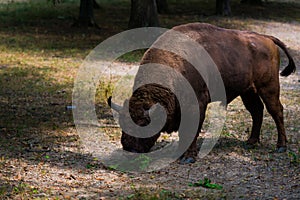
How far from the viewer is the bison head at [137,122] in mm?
7922

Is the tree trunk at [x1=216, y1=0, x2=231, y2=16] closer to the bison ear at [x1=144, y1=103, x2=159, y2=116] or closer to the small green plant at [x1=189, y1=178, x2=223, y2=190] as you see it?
the bison ear at [x1=144, y1=103, x2=159, y2=116]

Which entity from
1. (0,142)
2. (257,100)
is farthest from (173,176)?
(0,142)

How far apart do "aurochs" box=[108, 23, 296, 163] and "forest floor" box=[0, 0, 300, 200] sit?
1.45 feet

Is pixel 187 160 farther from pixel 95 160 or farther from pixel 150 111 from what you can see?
pixel 95 160

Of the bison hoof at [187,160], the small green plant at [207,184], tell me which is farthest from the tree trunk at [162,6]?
the small green plant at [207,184]

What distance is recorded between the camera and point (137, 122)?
26.0 feet

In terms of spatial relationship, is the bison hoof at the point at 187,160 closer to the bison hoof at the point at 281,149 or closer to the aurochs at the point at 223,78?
the aurochs at the point at 223,78

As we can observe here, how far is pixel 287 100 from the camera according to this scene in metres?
13.3

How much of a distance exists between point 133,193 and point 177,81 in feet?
6.09

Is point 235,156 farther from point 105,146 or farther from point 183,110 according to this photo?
point 105,146

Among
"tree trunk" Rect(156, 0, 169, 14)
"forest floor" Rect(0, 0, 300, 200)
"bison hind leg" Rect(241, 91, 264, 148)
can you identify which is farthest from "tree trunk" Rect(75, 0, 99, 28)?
"bison hind leg" Rect(241, 91, 264, 148)

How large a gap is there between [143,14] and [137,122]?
40.6 feet

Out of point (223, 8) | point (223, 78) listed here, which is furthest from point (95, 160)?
point (223, 8)

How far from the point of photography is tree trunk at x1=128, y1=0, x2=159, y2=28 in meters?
19.8
